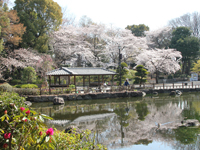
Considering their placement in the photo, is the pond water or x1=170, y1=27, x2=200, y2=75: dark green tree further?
x1=170, y1=27, x2=200, y2=75: dark green tree

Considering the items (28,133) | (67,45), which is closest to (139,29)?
(67,45)

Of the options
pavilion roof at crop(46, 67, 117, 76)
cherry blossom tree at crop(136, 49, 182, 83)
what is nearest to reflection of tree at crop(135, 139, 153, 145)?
pavilion roof at crop(46, 67, 117, 76)

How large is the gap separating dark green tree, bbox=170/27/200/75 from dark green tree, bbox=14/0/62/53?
2342 centimetres

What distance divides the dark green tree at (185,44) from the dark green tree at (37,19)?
76.8 ft

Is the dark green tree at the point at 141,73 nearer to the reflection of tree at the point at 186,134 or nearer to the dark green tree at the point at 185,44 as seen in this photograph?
the dark green tree at the point at 185,44

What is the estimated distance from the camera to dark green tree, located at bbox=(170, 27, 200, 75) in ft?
107

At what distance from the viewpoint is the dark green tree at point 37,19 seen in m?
23.1

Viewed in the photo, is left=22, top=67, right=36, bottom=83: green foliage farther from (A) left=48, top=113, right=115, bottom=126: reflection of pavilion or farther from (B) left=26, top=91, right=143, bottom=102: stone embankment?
(A) left=48, top=113, right=115, bottom=126: reflection of pavilion

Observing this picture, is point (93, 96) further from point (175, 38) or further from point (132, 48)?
point (175, 38)

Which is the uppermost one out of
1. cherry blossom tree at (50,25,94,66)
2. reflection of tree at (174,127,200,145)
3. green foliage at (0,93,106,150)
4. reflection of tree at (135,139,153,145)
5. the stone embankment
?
cherry blossom tree at (50,25,94,66)

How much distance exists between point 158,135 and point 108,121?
3.02 m

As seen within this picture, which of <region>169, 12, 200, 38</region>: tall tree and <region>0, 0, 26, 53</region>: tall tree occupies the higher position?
<region>169, 12, 200, 38</region>: tall tree

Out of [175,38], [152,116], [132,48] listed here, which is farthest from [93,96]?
[175,38]

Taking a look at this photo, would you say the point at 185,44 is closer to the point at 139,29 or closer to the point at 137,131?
the point at 139,29
